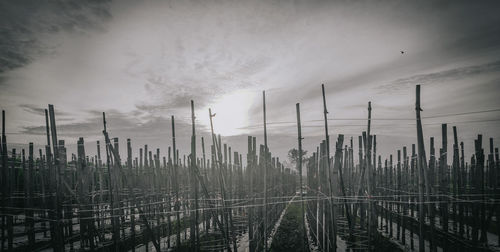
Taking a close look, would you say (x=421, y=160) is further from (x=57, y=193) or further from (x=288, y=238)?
(x=57, y=193)

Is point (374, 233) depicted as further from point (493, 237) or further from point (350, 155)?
point (493, 237)


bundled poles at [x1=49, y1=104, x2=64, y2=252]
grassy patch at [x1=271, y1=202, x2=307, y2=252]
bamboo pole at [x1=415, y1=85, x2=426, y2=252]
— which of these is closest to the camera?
bamboo pole at [x1=415, y1=85, x2=426, y2=252]

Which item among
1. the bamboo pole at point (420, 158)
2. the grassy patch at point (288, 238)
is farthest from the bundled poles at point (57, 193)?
the bamboo pole at point (420, 158)

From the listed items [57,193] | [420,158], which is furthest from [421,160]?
[57,193]

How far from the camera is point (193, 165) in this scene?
26.7ft

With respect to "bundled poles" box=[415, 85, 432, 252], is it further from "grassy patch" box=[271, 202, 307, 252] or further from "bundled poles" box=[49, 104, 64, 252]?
"bundled poles" box=[49, 104, 64, 252]

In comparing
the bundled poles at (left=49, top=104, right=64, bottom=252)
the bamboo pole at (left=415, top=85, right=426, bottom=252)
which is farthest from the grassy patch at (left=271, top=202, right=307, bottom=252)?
the bundled poles at (left=49, top=104, right=64, bottom=252)

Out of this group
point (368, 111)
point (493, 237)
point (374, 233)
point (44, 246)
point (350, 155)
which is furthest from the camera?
point (350, 155)

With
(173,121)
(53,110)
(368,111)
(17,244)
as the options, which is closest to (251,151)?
(173,121)

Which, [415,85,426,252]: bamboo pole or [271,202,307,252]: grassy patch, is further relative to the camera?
[271,202,307,252]: grassy patch

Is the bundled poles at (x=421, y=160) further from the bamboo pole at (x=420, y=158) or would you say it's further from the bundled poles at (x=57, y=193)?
the bundled poles at (x=57, y=193)

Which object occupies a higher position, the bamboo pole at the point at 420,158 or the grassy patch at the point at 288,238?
the bamboo pole at the point at 420,158

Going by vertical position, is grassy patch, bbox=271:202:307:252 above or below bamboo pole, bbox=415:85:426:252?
below

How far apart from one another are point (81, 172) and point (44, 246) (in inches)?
225
